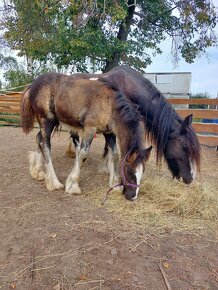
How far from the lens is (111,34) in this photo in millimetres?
11125

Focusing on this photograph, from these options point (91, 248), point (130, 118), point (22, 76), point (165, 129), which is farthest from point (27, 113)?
point (22, 76)

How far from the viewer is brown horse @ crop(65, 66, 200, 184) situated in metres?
4.01

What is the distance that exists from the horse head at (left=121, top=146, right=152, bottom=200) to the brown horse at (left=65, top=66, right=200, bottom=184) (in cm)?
74

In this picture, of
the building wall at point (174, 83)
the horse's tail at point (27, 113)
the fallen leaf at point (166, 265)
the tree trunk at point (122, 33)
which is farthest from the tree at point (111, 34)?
the fallen leaf at point (166, 265)

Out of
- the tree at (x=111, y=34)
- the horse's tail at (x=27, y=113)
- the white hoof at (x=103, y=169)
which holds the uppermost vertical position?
the tree at (x=111, y=34)

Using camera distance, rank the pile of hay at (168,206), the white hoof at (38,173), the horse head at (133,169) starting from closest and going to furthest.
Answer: the pile of hay at (168,206) → the horse head at (133,169) → the white hoof at (38,173)

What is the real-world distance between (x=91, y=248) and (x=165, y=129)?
200 centimetres

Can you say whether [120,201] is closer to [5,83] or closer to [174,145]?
[174,145]

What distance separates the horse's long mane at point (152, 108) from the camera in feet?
13.2

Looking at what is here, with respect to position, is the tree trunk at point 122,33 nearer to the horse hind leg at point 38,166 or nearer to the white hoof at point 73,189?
the horse hind leg at point 38,166

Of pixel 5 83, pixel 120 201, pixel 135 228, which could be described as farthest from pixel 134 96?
pixel 5 83

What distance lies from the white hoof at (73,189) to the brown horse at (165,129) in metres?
0.91

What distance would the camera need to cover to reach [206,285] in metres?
2.30

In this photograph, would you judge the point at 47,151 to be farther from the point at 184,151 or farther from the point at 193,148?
the point at 193,148
